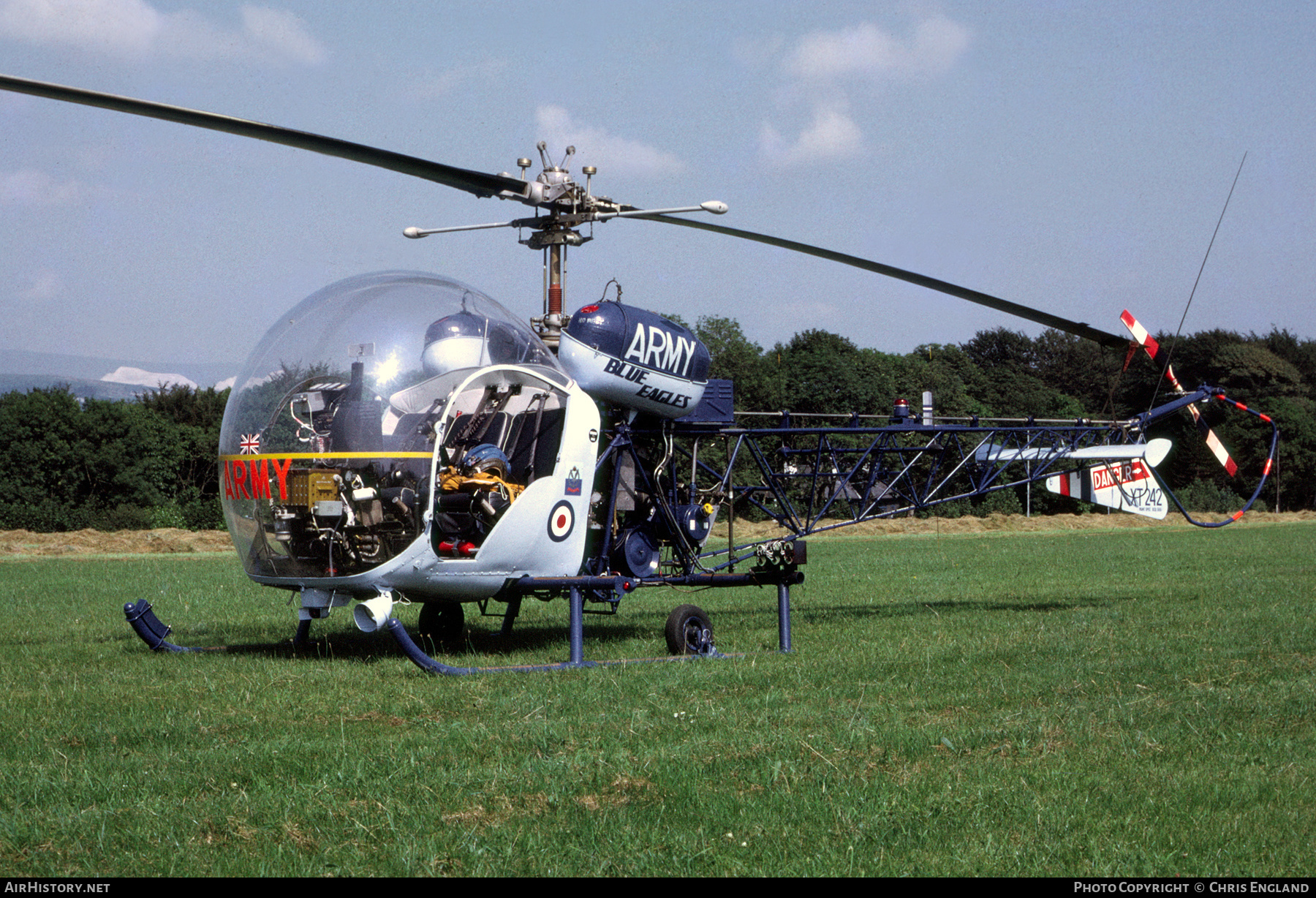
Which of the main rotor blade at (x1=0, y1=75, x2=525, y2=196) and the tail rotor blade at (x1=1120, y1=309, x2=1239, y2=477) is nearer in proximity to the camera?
the main rotor blade at (x1=0, y1=75, x2=525, y2=196)

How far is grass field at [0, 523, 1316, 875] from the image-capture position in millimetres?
4539

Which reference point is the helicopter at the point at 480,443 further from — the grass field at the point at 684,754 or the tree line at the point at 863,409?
the tree line at the point at 863,409

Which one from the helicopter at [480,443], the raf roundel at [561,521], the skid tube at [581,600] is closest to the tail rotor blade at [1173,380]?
the helicopter at [480,443]

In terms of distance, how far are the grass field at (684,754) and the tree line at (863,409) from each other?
46.0 feet

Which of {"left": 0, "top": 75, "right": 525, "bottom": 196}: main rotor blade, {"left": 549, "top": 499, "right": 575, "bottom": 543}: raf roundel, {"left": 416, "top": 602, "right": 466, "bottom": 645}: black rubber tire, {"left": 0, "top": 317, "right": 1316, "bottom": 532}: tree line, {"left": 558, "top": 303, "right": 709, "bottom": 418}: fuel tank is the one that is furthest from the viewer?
{"left": 0, "top": 317, "right": 1316, "bottom": 532}: tree line

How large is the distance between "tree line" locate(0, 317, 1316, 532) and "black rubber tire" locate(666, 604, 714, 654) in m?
14.1

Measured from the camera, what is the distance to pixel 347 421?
8.18 m

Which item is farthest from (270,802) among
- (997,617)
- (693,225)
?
(997,617)

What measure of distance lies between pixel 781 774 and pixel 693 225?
18.4 ft

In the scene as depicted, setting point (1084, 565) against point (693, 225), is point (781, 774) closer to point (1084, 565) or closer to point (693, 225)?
point (693, 225)

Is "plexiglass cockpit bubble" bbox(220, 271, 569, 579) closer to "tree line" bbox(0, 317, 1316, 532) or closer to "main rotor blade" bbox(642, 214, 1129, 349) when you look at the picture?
"main rotor blade" bbox(642, 214, 1129, 349)

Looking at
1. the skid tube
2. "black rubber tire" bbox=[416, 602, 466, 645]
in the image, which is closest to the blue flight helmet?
the skid tube

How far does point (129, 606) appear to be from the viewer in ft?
32.8

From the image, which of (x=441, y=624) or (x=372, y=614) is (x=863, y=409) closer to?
(x=441, y=624)
